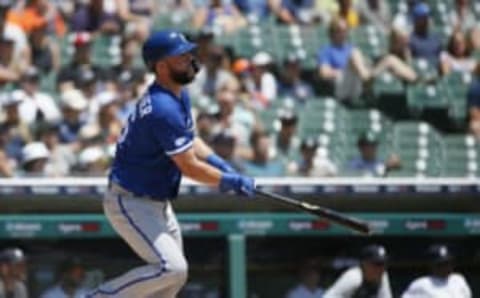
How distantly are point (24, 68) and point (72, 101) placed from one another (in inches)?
27.9

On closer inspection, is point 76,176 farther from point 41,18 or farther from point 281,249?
point 41,18

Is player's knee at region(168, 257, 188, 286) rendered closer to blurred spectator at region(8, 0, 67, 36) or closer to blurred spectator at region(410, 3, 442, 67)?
blurred spectator at region(8, 0, 67, 36)

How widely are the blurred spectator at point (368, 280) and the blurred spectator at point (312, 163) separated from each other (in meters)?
1.71

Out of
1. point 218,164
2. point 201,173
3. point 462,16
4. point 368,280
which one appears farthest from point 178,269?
point 462,16

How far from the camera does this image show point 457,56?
1523 cm

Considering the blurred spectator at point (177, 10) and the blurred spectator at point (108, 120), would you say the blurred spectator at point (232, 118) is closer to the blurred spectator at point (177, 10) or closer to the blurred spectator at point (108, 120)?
the blurred spectator at point (108, 120)

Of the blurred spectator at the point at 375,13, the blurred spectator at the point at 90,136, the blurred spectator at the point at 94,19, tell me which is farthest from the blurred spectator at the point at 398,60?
the blurred spectator at the point at 90,136

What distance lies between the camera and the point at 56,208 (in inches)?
395

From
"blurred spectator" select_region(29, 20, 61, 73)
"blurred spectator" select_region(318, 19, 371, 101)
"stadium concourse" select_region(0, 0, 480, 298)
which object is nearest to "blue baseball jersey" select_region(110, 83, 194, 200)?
"stadium concourse" select_region(0, 0, 480, 298)

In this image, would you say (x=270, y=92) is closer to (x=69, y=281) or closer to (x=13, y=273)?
(x=69, y=281)

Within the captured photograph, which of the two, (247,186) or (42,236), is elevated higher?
(247,186)

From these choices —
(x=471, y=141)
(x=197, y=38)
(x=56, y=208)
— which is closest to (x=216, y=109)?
(x=197, y=38)

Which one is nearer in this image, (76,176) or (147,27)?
(76,176)

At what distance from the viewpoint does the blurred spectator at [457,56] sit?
15.0 meters
